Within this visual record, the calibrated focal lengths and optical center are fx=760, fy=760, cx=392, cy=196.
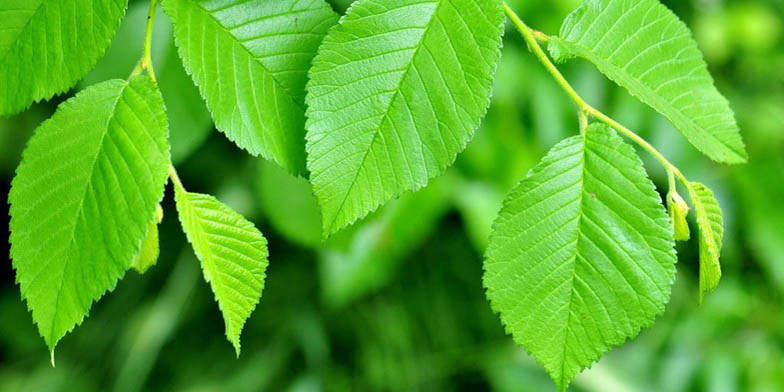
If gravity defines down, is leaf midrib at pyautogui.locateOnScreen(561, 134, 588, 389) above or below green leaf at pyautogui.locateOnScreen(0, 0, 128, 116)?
below

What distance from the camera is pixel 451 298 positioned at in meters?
1.51

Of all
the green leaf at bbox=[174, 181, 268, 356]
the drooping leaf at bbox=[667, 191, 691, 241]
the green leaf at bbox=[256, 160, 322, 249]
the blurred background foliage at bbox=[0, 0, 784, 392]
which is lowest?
the blurred background foliage at bbox=[0, 0, 784, 392]

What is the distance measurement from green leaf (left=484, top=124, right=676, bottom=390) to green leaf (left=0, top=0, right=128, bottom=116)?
214 mm

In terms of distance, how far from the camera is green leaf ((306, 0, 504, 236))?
345 millimetres

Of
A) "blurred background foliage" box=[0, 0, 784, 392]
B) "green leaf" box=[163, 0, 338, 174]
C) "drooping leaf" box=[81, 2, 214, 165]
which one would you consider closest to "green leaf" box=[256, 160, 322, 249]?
"drooping leaf" box=[81, 2, 214, 165]

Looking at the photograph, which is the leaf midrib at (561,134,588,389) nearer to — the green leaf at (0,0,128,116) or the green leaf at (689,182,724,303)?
the green leaf at (689,182,724,303)

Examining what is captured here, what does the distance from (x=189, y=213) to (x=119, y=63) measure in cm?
29

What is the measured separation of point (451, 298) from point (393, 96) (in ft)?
3.90

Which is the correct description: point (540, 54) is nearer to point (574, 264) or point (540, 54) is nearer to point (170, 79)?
point (574, 264)

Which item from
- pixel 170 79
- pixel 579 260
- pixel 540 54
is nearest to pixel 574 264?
pixel 579 260

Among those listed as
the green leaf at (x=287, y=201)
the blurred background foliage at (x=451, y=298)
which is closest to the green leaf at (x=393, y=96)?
the green leaf at (x=287, y=201)

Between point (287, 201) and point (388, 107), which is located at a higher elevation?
point (388, 107)

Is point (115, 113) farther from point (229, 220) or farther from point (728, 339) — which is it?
point (728, 339)

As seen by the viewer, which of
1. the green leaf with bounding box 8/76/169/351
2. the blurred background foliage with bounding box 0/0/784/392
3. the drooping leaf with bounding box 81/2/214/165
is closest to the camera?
the green leaf with bounding box 8/76/169/351
